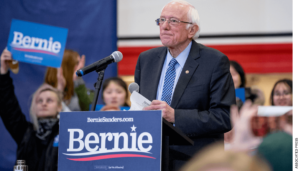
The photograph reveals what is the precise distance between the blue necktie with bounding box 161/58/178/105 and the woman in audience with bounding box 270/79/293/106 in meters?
1.99

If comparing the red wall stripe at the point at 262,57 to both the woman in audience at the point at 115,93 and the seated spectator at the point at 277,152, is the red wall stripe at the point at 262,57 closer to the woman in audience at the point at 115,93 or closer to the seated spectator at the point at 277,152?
the woman in audience at the point at 115,93

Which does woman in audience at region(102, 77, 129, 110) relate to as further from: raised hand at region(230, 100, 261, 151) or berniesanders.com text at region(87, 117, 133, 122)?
Result: berniesanders.com text at region(87, 117, 133, 122)

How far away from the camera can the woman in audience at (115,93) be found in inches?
153

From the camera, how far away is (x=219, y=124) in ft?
6.24

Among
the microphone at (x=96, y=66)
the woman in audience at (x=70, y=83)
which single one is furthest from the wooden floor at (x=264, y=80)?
the microphone at (x=96, y=66)

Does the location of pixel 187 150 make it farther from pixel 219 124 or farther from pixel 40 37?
pixel 40 37

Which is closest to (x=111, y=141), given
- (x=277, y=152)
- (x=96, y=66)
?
(x=96, y=66)

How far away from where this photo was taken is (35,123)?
157 inches

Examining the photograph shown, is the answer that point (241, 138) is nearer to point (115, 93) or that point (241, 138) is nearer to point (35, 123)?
point (115, 93)

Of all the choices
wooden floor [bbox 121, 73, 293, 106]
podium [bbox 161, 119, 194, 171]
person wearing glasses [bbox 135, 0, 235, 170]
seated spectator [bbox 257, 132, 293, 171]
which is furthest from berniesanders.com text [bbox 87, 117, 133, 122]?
wooden floor [bbox 121, 73, 293, 106]

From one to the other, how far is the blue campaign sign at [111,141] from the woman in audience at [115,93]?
231cm

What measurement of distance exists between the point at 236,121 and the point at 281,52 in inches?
117

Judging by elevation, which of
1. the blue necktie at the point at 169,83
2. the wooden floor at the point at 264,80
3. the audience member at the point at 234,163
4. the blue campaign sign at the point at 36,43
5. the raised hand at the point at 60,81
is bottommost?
the audience member at the point at 234,163

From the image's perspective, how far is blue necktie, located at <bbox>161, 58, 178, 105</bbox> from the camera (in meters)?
2.10
